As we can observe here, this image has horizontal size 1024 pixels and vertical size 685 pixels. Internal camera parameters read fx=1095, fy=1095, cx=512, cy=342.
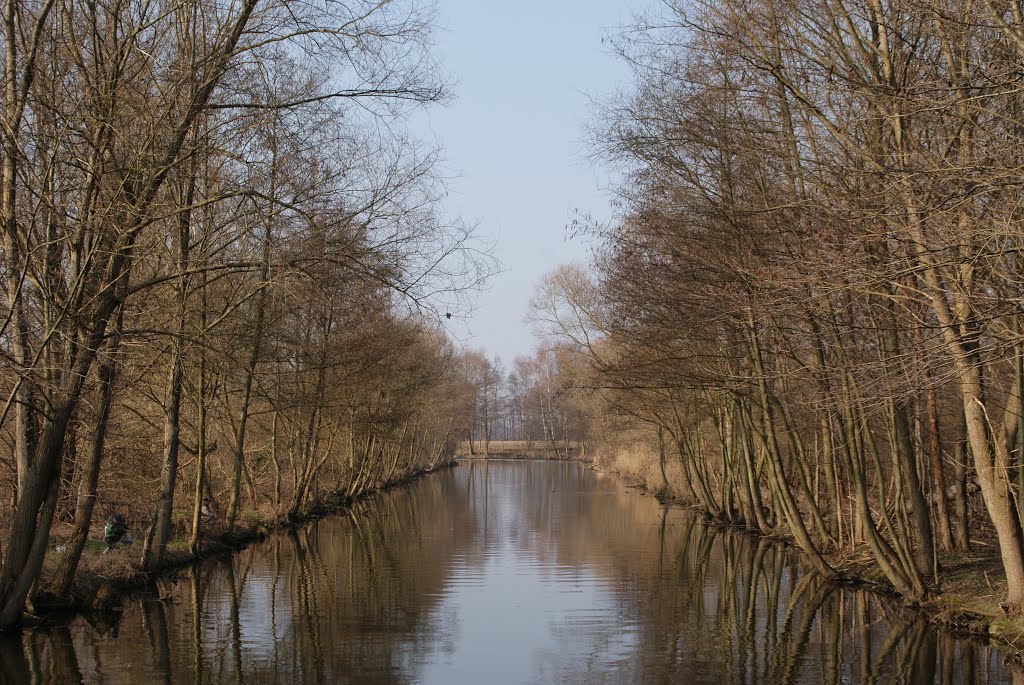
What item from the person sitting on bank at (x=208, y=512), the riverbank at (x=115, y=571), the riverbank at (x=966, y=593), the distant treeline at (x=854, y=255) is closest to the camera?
the distant treeline at (x=854, y=255)

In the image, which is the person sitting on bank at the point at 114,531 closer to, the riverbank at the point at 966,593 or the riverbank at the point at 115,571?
the riverbank at the point at 115,571

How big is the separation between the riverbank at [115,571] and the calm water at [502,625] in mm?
386

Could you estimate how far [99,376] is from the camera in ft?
46.9

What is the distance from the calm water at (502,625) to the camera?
11.8 m

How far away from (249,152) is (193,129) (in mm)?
1422

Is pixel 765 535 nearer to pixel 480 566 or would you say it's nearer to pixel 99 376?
pixel 480 566

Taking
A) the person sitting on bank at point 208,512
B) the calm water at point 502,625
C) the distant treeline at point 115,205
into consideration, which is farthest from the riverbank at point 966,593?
the person sitting on bank at point 208,512

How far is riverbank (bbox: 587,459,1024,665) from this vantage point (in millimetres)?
12992

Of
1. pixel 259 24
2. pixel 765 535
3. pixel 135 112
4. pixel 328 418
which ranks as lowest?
pixel 765 535

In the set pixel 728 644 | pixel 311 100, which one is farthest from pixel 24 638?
pixel 728 644

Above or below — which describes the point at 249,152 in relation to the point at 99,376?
above

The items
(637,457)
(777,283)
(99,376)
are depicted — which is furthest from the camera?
(637,457)

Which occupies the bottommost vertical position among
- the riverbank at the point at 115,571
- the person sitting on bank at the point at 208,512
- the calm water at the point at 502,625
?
the calm water at the point at 502,625

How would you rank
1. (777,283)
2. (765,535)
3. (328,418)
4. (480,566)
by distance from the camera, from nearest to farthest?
(777,283) < (480,566) < (765,535) < (328,418)
